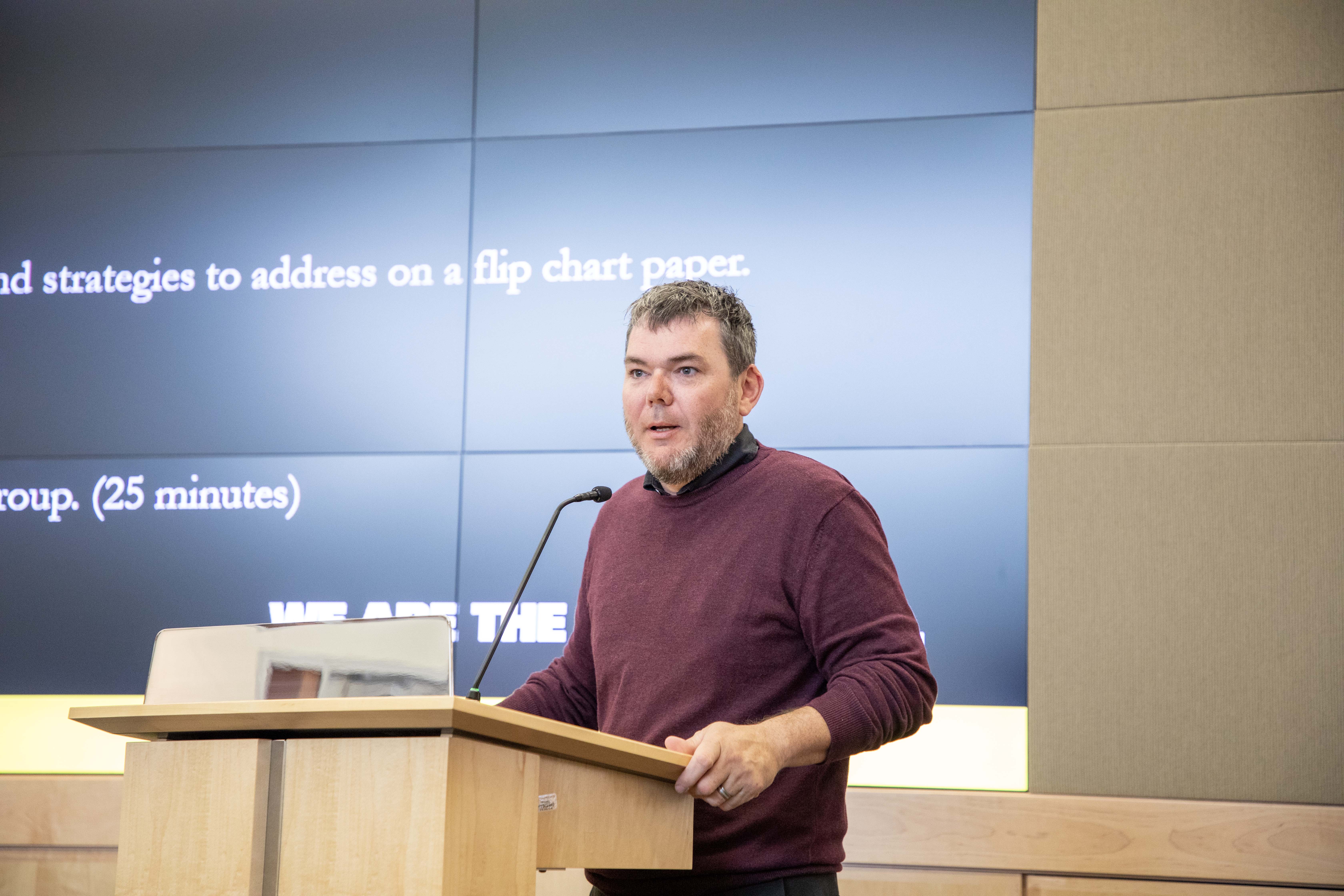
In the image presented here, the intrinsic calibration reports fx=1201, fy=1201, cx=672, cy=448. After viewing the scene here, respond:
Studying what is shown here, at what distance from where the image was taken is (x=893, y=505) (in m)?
3.09

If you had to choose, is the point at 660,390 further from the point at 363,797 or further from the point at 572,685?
the point at 363,797

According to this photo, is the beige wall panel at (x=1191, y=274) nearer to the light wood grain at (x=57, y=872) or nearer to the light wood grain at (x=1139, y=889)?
the light wood grain at (x=1139, y=889)

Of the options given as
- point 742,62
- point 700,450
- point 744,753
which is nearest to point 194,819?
point 744,753

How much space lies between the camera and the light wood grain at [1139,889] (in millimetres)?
2744

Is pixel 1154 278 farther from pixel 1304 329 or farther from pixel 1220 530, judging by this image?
pixel 1220 530

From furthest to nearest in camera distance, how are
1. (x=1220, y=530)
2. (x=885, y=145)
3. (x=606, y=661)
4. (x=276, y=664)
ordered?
(x=885, y=145) < (x=1220, y=530) < (x=606, y=661) < (x=276, y=664)

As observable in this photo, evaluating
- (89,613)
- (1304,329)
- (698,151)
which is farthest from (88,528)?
(1304,329)

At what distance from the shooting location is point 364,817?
1163 mm

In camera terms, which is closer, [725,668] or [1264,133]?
[725,668]

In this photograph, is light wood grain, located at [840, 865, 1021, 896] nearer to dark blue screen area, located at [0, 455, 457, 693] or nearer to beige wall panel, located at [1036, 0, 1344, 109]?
dark blue screen area, located at [0, 455, 457, 693]

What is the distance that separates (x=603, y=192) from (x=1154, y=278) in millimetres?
1474

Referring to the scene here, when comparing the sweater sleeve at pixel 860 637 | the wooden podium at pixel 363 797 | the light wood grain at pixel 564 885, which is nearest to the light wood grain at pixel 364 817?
the wooden podium at pixel 363 797

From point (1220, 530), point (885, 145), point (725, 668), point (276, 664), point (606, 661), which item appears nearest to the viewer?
point (276, 664)

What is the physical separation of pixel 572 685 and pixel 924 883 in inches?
53.8
